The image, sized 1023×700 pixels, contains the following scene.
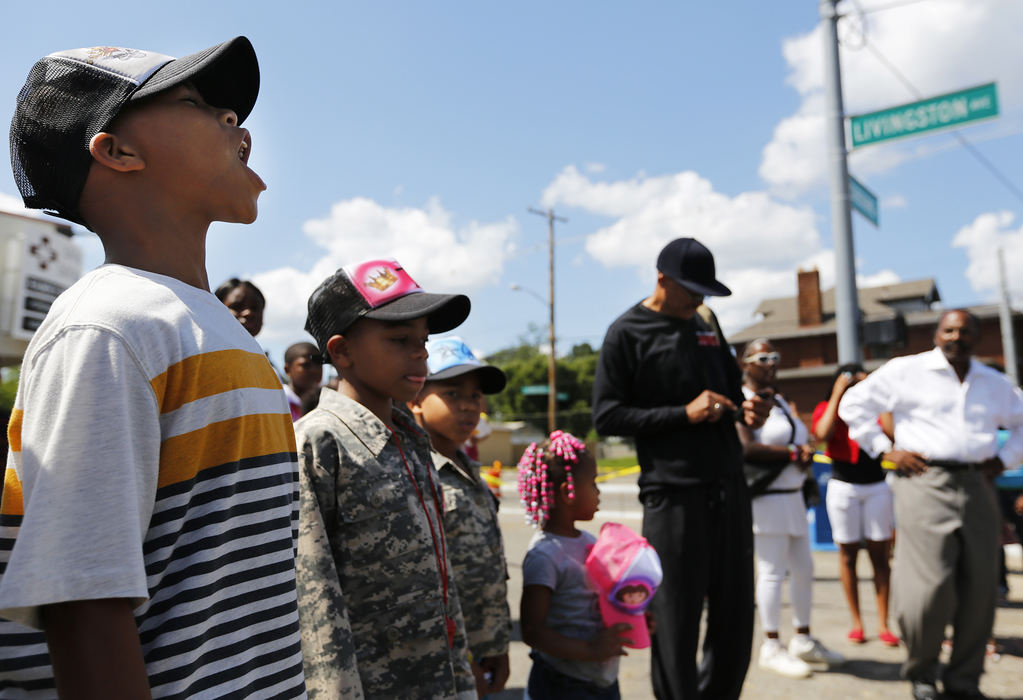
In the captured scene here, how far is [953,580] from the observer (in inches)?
160

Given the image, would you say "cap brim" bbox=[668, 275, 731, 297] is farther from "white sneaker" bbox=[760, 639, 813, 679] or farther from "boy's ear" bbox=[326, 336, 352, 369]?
"white sneaker" bbox=[760, 639, 813, 679]

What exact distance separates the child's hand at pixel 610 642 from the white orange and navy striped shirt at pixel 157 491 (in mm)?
1719

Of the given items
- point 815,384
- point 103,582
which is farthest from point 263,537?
point 815,384

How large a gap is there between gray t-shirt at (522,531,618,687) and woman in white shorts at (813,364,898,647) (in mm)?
3332

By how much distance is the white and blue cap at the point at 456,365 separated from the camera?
2891 millimetres

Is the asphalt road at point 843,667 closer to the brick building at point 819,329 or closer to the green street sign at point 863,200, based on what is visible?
the green street sign at point 863,200

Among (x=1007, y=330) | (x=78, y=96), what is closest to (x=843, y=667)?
(x=78, y=96)

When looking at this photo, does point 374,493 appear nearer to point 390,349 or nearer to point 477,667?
point 390,349

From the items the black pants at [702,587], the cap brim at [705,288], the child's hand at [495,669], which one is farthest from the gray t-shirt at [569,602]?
the cap brim at [705,288]

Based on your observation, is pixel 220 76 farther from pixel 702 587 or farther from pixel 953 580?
pixel 953 580

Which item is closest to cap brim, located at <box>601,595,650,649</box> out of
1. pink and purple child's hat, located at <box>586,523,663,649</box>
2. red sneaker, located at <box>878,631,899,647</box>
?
pink and purple child's hat, located at <box>586,523,663,649</box>

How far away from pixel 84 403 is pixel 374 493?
107 centimetres

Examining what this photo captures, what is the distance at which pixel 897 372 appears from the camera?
442 centimetres

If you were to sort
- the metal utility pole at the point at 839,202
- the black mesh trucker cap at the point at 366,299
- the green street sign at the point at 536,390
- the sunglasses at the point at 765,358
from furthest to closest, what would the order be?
the green street sign at the point at 536,390 → the metal utility pole at the point at 839,202 → the sunglasses at the point at 765,358 → the black mesh trucker cap at the point at 366,299
